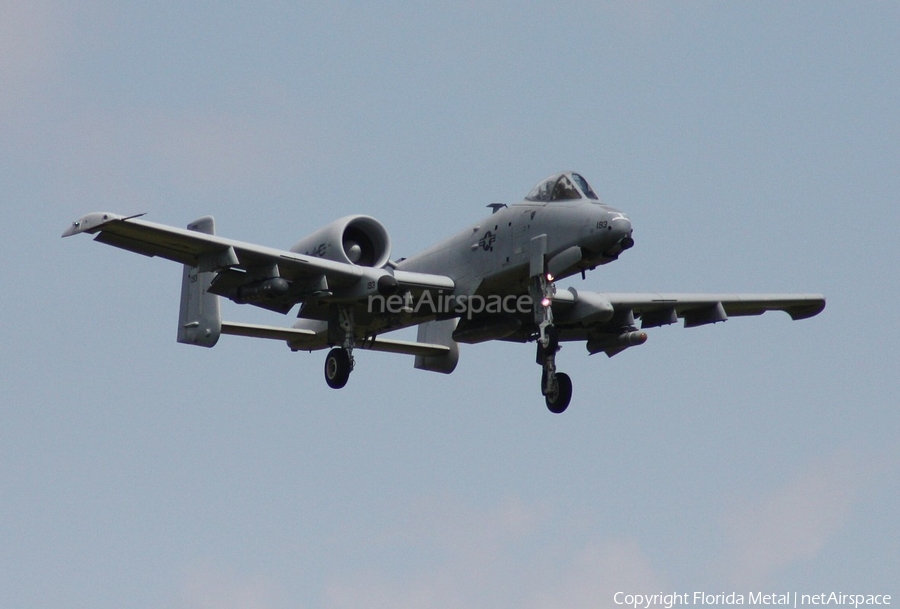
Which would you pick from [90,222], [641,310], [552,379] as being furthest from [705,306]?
[90,222]

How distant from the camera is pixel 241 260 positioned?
2670cm

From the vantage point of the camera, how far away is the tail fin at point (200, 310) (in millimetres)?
29188

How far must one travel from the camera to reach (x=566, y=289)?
94.8 feet

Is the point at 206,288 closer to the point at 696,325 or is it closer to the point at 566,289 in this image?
the point at 566,289

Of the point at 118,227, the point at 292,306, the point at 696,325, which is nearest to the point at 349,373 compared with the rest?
the point at 292,306

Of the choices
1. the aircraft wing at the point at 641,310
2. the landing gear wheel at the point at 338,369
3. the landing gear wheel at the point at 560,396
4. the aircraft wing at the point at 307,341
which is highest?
the aircraft wing at the point at 641,310

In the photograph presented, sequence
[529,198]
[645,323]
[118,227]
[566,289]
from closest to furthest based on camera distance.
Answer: [118,227] < [529,198] < [566,289] < [645,323]

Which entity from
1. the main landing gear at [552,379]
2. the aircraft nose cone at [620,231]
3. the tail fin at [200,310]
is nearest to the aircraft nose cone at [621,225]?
the aircraft nose cone at [620,231]

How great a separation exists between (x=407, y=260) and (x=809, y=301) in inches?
417

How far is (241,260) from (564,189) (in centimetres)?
659

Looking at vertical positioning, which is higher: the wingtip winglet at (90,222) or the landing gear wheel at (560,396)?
the wingtip winglet at (90,222)

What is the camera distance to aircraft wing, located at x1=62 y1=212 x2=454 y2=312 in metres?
25.3

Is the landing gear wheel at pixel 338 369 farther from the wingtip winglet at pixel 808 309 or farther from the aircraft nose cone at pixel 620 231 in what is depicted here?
the wingtip winglet at pixel 808 309

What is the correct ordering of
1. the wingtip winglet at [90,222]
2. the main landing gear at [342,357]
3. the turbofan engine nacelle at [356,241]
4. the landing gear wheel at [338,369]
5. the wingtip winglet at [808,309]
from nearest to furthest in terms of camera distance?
the wingtip winglet at [90,222] < the turbofan engine nacelle at [356,241] < the main landing gear at [342,357] < the landing gear wheel at [338,369] < the wingtip winglet at [808,309]
